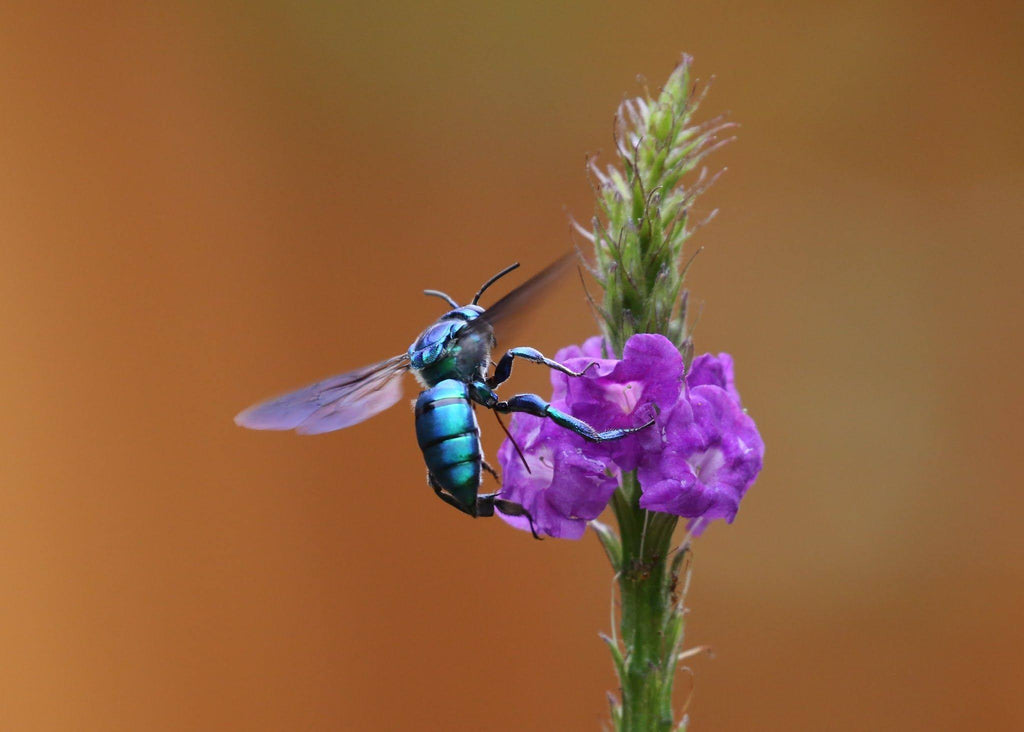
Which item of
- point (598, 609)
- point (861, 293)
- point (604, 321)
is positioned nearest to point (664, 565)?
point (604, 321)

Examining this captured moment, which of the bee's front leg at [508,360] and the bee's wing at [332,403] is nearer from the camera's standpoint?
the bee's front leg at [508,360]

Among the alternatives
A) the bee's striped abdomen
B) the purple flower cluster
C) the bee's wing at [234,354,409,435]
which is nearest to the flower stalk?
the purple flower cluster

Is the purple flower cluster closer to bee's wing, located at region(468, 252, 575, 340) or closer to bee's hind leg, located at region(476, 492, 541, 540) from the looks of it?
bee's hind leg, located at region(476, 492, 541, 540)

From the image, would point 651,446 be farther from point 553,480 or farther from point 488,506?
point 488,506

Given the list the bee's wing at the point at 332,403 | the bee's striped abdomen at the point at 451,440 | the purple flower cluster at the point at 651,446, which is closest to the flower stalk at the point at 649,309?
the purple flower cluster at the point at 651,446

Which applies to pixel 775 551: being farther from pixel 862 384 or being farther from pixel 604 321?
pixel 604 321

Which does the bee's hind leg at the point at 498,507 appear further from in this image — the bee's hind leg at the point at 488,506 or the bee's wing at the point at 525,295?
the bee's wing at the point at 525,295

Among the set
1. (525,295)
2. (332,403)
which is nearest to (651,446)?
(525,295)
